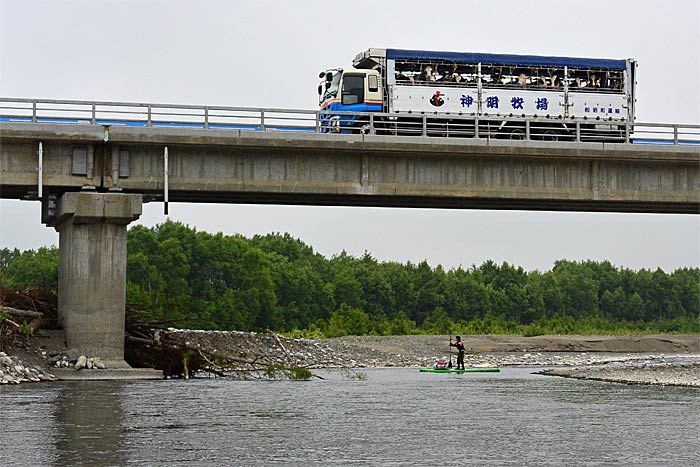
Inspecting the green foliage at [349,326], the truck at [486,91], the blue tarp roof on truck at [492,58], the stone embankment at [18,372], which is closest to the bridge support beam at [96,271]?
the stone embankment at [18,372]

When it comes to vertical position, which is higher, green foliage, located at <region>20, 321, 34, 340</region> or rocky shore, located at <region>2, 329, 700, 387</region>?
green foliage, located at <region>20, 321, 34, 340</region>

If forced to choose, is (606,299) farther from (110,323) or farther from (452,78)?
(110,323)

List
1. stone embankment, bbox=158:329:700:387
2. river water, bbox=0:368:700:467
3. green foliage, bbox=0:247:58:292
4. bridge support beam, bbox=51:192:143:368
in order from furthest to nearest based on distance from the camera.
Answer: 1. green foliage, bbox=0:247:58:292
2. stone embankment, bbox=158:329:700:387
3. bridge support beam, bbox=51:192:143:368
4. river water, bbox=0:368:700:467

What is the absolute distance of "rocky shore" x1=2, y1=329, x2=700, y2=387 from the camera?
119 ft

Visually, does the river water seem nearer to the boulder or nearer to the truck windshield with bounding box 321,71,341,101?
the boulder

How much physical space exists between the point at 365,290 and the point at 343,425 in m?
114

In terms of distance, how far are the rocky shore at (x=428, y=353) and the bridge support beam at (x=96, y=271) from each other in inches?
39.9

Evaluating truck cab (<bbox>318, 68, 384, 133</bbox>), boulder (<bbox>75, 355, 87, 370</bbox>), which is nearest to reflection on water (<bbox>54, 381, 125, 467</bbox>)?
boulder (<bbox>75, 355, 87, 370</bbox>)

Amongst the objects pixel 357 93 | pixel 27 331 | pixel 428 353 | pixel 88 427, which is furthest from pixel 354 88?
pixel 88 427

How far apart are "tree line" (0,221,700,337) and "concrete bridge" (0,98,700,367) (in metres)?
31.5

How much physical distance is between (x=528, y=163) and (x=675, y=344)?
39368mm

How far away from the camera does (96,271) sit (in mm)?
36562

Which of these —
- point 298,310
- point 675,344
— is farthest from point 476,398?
point 298,310

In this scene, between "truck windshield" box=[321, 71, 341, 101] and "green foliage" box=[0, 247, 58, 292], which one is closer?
"truck windshield" box=[321, 71, 341, 101]
